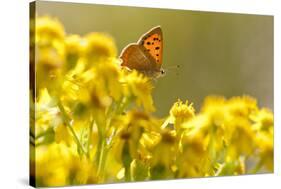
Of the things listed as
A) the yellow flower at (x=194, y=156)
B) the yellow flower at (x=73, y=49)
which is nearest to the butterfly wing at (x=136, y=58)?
the yellow flower at (x=73, y=49)

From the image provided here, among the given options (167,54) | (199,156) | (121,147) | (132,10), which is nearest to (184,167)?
(199,156)

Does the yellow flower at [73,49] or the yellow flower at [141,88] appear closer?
the yellow flower at [73,49]

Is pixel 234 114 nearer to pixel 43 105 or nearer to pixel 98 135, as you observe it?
pixel 98 135

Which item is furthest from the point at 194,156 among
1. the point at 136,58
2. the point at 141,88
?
the point at 136,58

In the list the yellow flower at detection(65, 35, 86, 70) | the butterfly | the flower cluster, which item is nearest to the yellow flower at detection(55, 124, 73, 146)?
the flower cluster

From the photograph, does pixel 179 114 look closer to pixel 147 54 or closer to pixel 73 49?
pixel 147 54

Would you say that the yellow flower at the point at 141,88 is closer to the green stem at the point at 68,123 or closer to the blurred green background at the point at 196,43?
the blurred green background at the point at 196,43
